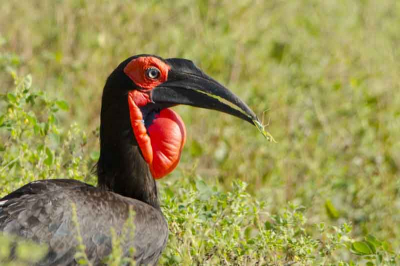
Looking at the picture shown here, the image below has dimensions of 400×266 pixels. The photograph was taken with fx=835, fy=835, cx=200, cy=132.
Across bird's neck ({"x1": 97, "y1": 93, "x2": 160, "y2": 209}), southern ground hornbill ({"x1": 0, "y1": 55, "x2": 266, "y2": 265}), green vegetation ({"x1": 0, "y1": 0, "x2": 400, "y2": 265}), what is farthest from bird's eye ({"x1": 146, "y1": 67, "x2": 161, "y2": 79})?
green vegetation ({"x1": 0, "y1": 0, "x2": 400, "y2": 265})

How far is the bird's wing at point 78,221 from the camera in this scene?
3490mm

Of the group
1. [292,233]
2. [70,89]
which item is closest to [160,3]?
[70,89]

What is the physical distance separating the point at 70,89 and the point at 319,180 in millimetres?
2070

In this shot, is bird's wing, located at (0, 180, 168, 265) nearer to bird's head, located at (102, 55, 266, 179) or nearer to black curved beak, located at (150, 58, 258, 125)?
bird's head, located at (102, 55, 266, 179)

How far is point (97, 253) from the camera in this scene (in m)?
3.58

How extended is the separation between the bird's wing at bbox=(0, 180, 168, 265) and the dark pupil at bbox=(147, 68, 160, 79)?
2.03 feet

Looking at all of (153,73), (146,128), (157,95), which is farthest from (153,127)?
(153,73)

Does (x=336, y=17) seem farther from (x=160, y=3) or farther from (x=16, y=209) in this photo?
(x=16, y=209)

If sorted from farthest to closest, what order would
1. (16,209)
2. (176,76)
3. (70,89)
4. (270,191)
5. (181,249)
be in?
1. (70,89)
2. (270,191)
3. (176,76)
4. (181,249)
5. (16,209)

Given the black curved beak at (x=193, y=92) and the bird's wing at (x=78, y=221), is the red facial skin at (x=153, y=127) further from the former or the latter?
the bird's wing at (x=78, y=221)

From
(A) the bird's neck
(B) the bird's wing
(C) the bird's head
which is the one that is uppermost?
(C) the bird's head

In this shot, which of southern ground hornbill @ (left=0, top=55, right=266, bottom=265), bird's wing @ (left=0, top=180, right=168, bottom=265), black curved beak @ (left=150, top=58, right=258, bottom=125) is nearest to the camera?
bird's wing @ (left=0, top=180, right=168, bottom=265)

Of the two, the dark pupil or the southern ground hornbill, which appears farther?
the dark pupil

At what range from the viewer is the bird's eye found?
4.08 meters
